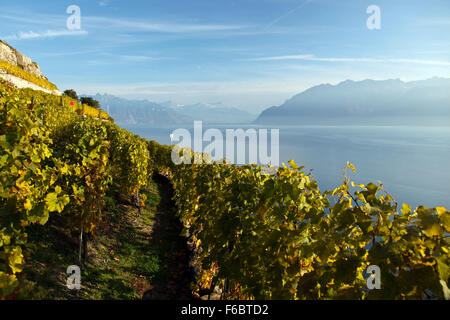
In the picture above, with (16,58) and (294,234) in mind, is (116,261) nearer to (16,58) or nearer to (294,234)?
(294,234)

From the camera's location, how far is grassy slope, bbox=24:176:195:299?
22.0 ft

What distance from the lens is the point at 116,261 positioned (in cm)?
880

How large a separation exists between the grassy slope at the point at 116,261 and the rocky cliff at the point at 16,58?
181 ft

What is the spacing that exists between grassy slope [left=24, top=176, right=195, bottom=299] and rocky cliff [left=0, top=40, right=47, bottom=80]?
5521 cm

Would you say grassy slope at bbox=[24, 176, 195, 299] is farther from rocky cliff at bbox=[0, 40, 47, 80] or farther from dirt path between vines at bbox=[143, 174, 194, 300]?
rocky cliff at bbox=[0, 40, 47, 80]

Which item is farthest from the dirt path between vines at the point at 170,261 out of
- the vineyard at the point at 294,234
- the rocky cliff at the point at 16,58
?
the rocky cliff at the point at 16,58

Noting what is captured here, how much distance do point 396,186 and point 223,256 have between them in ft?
153

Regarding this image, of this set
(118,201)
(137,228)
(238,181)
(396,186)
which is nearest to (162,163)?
(118,201)

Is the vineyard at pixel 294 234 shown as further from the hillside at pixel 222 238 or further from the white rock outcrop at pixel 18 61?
the white rock outcrop at pixel 18 61

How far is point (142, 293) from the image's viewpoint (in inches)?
291

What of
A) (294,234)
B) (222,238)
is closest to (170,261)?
(222,238)

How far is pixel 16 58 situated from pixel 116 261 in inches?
2523

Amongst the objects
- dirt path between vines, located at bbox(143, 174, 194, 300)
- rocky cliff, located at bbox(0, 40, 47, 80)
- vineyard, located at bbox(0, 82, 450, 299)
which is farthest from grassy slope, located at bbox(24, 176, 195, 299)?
rocky cliff, located at bbox(0, 40, 47, 80)
